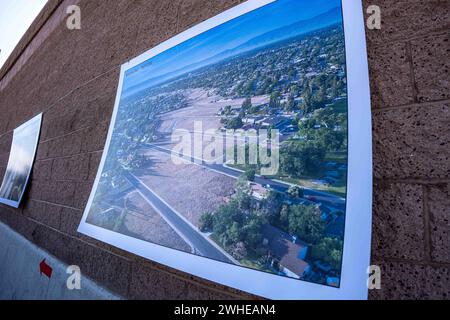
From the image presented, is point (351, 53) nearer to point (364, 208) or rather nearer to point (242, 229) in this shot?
point (364, 208)

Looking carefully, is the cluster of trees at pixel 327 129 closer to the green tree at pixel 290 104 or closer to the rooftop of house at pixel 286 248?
the green tree at pixel 290 104

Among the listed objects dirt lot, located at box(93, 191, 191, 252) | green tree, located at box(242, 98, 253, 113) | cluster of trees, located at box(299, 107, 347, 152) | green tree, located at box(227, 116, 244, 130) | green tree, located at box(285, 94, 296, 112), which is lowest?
dirt lot, located at box(93, 191, 191, 252)

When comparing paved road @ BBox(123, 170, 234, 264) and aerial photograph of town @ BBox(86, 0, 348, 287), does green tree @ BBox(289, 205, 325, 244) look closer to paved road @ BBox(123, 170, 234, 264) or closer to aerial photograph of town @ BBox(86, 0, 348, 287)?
aerial photograph of town @ BBox(86, 0, 348, 287)

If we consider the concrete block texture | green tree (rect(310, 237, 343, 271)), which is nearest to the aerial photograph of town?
green tree (rect(310, 237, 343, 271))

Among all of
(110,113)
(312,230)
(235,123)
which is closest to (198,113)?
(235,123)

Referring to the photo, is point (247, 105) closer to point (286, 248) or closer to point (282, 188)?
point (282, 188)

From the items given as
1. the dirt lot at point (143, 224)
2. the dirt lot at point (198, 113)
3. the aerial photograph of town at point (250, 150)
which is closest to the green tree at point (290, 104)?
the aerial photograph of town at point (250, 150)
